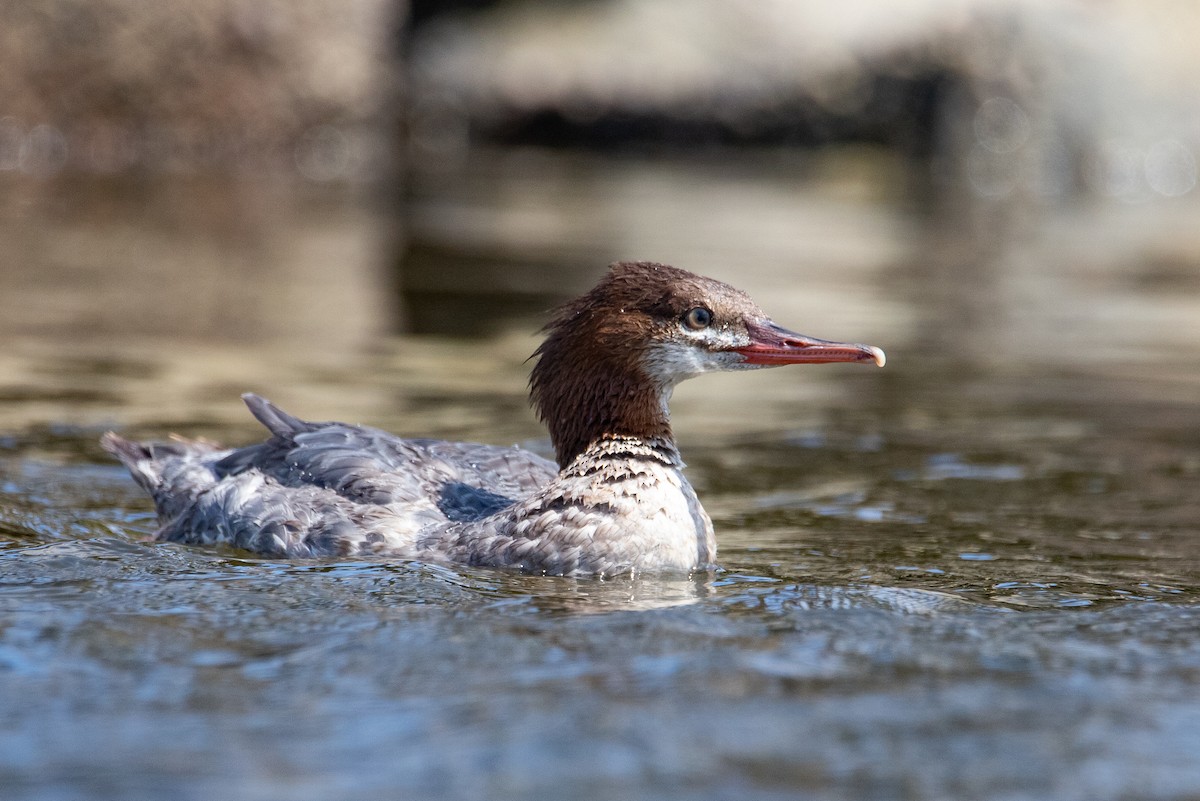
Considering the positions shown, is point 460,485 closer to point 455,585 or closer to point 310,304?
point 455,585

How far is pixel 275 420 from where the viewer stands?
571 cm

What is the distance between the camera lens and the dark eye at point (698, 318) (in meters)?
5.13

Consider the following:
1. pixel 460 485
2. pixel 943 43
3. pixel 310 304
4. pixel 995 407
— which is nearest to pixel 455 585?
pixel 460 485

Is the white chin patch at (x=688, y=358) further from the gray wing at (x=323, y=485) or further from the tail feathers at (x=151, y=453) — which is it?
the tail feathers at (x=151, y=453)

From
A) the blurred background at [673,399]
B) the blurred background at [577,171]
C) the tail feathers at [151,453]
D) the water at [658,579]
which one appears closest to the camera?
the water at [658,579]

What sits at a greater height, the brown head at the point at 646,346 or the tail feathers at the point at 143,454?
the brown head at the point at 646,346

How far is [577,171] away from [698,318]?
43.0 feet

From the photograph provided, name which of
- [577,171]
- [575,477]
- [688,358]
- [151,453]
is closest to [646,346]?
[688,358]

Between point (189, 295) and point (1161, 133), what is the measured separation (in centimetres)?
1207

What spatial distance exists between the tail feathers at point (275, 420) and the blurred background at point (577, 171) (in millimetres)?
1694

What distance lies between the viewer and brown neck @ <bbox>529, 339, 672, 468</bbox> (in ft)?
17.1

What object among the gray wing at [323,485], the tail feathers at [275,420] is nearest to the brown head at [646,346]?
the gray wing at [323,485]

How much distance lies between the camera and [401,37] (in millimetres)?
19516

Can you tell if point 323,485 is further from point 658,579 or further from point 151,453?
point 658,579
